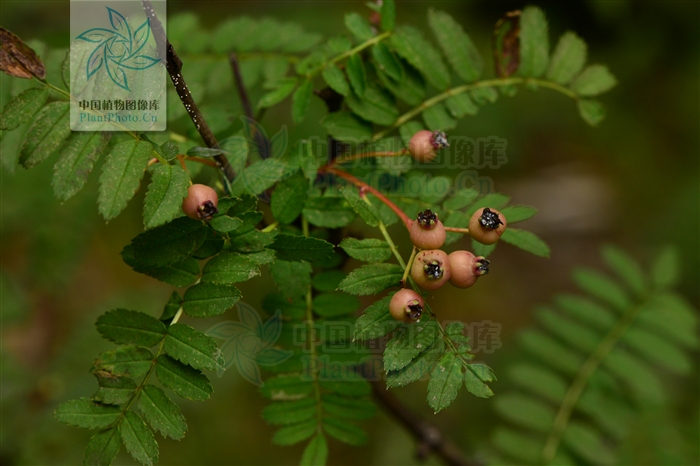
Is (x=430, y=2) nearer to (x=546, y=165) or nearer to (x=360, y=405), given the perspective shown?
(x=546, y=165)

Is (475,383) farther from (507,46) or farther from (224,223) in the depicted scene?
(507,46)

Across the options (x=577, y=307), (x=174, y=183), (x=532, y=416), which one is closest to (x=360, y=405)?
(x=174, y=183)

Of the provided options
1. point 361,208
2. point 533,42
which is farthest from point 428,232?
point 533,42

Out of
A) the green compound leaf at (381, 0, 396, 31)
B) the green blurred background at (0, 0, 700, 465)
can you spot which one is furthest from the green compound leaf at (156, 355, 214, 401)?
the green blurred background at (0, 0, 700, 465)

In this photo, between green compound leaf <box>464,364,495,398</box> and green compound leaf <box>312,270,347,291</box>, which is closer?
green compound leaf <box>464,364,495,398</box>

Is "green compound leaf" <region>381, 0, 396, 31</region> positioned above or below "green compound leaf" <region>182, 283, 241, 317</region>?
above

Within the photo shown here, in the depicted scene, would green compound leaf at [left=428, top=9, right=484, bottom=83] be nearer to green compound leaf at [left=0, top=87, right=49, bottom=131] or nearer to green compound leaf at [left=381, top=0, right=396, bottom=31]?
green compound leaf at [left=381, top=0, right=396, bottom=31]
